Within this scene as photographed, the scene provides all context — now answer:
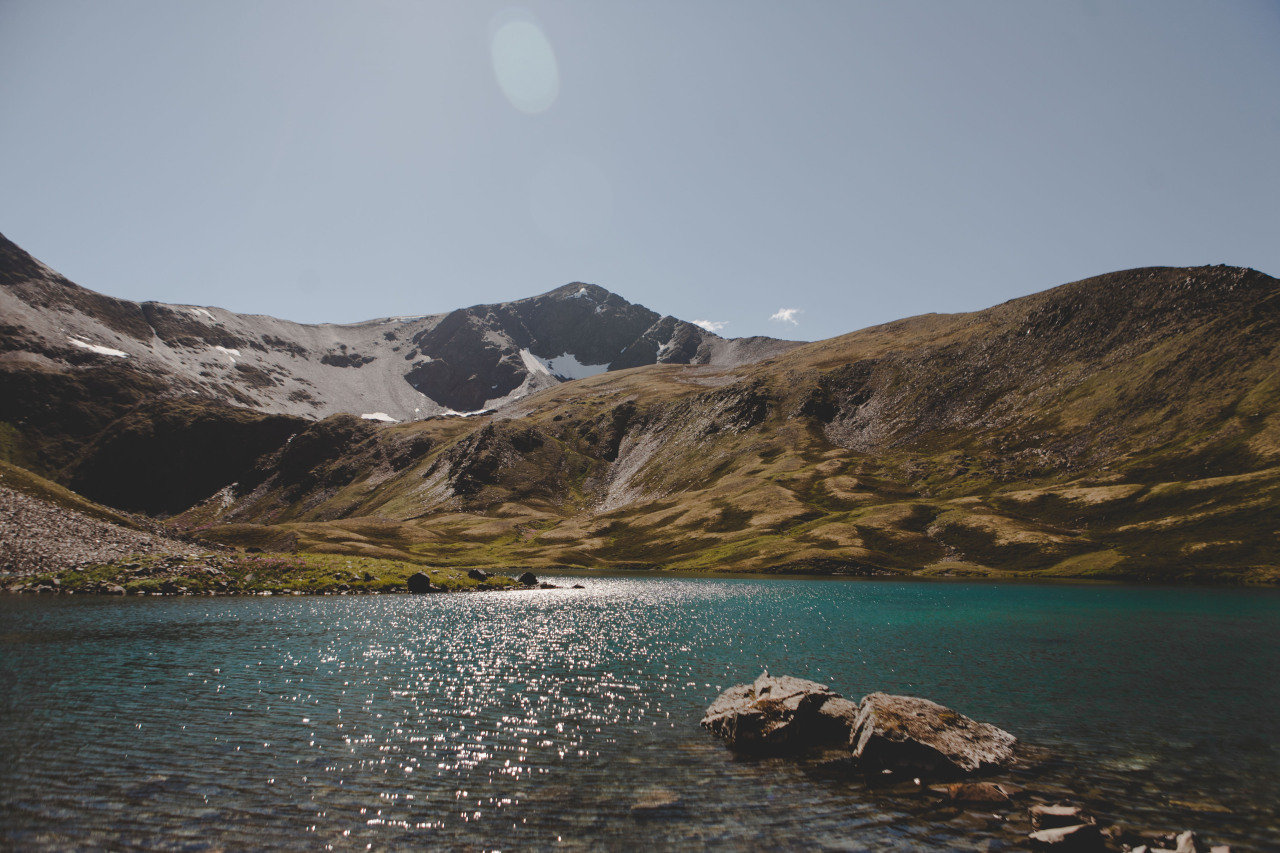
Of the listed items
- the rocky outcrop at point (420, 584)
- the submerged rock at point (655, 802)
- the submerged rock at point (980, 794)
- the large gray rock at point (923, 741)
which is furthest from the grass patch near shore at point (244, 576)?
the submerged rock at point (980, 794)

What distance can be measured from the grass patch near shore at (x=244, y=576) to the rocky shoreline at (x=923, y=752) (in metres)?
80.0

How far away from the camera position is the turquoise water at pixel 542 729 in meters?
18.4

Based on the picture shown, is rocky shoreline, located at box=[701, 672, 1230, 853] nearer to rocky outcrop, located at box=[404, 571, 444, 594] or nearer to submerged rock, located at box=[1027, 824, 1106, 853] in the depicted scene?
submerged rock, located at box=[1027, 824, 1106, 853]

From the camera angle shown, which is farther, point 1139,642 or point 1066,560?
point 1066,560

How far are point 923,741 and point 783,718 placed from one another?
6.00 metres

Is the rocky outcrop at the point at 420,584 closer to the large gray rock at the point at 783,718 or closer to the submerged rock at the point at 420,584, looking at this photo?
the submerged rock at the point at 420,584

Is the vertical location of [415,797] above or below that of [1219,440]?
below

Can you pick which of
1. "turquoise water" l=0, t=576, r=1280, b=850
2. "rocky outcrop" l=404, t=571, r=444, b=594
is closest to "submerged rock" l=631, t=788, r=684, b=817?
"turquoise water" l=0, t=576, r=1280, b=850

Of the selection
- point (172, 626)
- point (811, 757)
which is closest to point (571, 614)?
point (172, 626)

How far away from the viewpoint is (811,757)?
25859 millimetres

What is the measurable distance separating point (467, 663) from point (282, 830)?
2691cm

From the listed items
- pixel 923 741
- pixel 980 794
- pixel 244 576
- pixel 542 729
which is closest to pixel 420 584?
pixel 244 576

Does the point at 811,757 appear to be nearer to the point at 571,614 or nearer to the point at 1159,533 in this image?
the point at 571,614

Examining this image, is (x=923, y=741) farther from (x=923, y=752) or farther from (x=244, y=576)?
(x=244, y=576)
